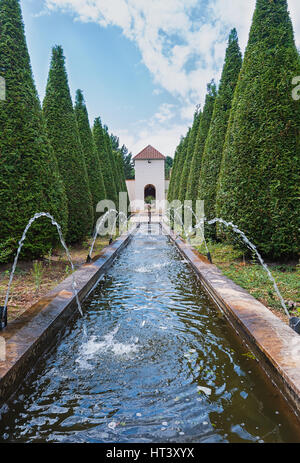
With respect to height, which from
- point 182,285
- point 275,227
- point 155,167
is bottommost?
point 182,285

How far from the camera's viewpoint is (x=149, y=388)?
2.17 meters

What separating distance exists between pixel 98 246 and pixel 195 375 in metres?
7.12

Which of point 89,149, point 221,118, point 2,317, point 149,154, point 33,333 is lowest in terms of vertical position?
point 33,333

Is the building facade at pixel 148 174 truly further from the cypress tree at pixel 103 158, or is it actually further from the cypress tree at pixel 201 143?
the cypress tree at pixel 201 143

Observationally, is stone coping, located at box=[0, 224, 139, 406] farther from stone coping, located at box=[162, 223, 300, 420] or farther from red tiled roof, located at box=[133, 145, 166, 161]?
red tiled roof, located at box=[133, 145, 166, 161]

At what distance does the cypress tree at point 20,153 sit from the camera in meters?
5.25

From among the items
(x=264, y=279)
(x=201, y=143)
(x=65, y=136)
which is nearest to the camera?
(x=264, y=279)

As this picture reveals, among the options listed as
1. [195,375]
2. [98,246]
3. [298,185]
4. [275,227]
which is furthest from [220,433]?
[98,246]

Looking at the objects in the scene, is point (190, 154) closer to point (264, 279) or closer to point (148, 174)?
point (264, 279)

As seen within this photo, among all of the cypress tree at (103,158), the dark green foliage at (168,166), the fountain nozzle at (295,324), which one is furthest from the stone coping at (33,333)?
the dark green foliage at (168,166)

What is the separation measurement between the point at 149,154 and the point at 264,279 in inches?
1219

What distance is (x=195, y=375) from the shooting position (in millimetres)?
2336

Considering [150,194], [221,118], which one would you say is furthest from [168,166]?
[221,118]

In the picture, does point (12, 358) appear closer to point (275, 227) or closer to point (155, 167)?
point (275, 227)
